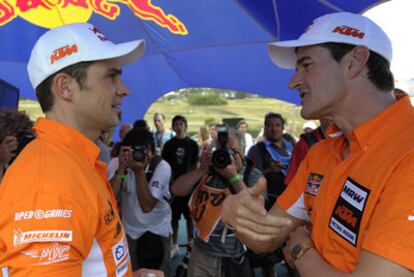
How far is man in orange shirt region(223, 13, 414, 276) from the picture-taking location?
1.11 m

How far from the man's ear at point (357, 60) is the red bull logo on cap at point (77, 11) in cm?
346

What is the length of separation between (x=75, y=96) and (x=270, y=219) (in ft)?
2.60

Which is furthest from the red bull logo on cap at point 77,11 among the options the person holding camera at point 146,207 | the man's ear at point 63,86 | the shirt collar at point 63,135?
the shirt collar at point 63,135

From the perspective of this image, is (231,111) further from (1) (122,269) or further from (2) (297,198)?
(1) (122,269)

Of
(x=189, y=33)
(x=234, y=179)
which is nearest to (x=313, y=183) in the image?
(x=234, y=179)

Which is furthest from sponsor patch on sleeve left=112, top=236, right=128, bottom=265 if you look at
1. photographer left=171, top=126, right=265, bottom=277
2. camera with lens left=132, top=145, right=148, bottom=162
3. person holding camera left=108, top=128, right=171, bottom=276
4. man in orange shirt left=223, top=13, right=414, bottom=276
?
person holding camera left=108, top=128, right=171, bottom=276

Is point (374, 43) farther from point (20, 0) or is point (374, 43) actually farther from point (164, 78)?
point (164, 78)

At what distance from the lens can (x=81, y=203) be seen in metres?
1.14

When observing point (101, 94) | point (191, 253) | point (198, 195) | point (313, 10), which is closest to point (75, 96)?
point (101, 94)

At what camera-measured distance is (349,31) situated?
154 cm

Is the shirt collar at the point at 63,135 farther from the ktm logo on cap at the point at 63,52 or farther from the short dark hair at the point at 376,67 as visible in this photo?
the short dark hair at the point at 376,67

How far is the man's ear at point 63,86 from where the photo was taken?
145 cm

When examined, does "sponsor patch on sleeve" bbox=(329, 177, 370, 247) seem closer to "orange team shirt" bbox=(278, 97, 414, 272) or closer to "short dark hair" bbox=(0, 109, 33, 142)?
"orange team shirt" bbox=(278, 97, 414, 272)

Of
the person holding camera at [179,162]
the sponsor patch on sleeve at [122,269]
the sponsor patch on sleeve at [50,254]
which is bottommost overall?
the person holding camera at [179,162]
